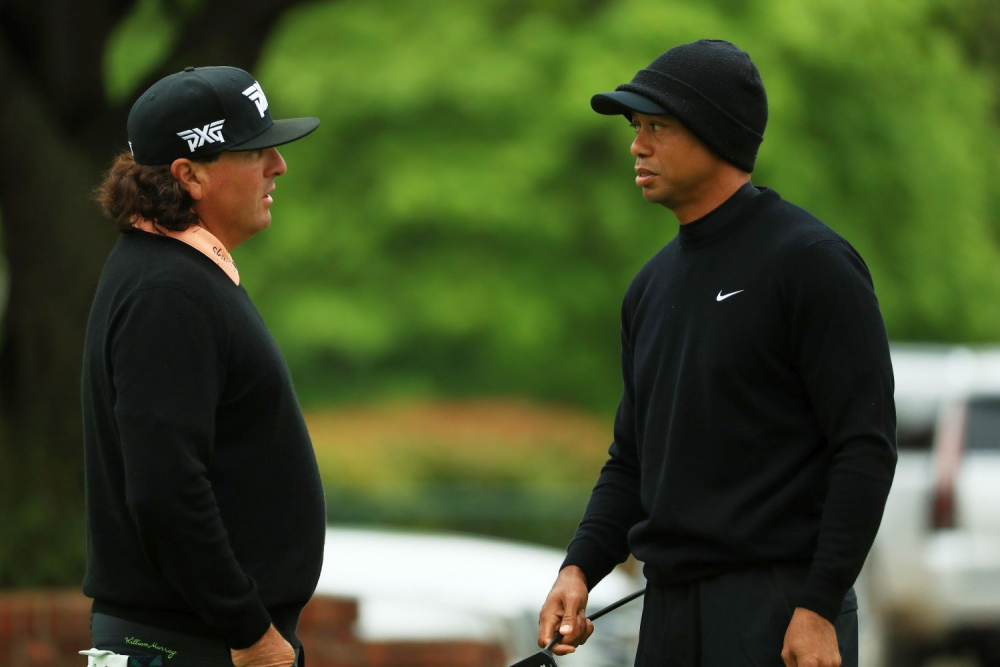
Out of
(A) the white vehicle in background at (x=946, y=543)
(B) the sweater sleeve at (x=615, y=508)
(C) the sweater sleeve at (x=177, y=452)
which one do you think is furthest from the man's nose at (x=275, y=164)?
(A) the white vehicle in background at (x=946, y=543)

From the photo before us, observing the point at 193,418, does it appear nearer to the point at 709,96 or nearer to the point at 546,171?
the point at 709,96

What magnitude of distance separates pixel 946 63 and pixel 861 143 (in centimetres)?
200

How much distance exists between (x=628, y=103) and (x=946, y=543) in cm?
605

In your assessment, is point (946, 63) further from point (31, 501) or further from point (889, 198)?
point (31, 501)

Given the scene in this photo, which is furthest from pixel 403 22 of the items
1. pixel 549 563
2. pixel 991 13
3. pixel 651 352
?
pixel 651 352

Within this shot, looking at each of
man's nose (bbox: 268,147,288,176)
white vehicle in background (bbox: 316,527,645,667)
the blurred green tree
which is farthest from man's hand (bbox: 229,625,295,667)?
the blurred green tree

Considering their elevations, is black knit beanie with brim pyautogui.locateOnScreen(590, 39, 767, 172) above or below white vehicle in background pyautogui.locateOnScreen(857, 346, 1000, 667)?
above

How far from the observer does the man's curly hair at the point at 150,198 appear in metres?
3.43

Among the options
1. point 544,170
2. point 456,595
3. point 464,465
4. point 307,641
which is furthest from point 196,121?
point 464,465

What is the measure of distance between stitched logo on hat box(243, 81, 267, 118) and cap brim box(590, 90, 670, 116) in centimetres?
78

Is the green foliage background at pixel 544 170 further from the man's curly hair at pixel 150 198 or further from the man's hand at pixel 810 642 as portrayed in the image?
the man's hand at pixel 810 642

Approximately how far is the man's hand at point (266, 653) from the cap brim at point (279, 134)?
1099 millimetres

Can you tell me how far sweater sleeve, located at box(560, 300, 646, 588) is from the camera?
3773mm

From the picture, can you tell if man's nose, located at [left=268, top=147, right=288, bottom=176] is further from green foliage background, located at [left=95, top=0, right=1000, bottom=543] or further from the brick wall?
green foliage background, located at [left=95, top=0, right=1000, bottom=543]
